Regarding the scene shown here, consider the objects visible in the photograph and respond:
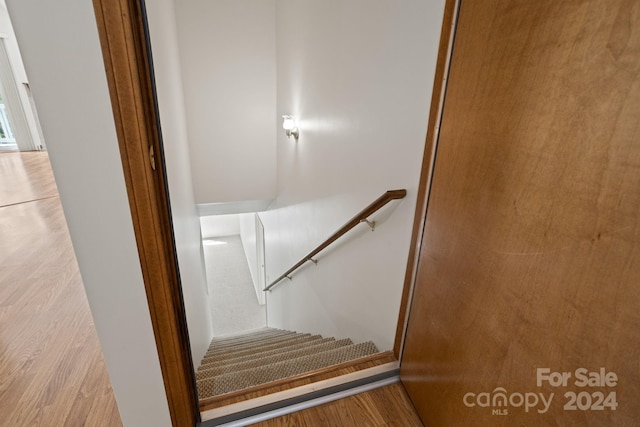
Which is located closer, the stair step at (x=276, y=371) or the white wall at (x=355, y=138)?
the white wall at (x=355, y=138)

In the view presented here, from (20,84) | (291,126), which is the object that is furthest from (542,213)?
(20,84)

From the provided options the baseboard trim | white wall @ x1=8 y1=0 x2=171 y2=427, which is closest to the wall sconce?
the baseboard trim

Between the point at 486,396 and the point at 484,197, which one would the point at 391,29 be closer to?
the point at 484,197

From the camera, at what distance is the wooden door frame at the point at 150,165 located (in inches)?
24.2

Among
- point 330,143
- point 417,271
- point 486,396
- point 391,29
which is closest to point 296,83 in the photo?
point 330,143

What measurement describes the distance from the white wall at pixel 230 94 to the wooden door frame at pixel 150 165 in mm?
3156

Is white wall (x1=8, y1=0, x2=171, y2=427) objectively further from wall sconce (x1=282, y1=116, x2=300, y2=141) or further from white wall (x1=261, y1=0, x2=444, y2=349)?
wall sconce (x1=282, y1=116, x2=300, y2=141)

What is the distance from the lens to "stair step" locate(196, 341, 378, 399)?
1.44 metres

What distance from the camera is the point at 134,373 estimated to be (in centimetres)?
89

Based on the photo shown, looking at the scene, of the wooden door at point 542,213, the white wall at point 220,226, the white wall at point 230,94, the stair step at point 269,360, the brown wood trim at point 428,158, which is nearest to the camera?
the wooden door at point 542,213

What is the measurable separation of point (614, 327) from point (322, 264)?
2.03 meters

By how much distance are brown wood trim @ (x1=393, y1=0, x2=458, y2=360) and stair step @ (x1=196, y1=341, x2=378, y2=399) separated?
34 cm

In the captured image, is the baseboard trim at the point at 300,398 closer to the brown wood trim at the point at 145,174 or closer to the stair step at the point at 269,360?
the brown wood trim at the point at 145,174

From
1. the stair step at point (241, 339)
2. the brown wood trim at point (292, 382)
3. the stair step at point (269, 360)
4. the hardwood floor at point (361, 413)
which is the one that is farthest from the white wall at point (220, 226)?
the hardwood floor at point (361, 413)
